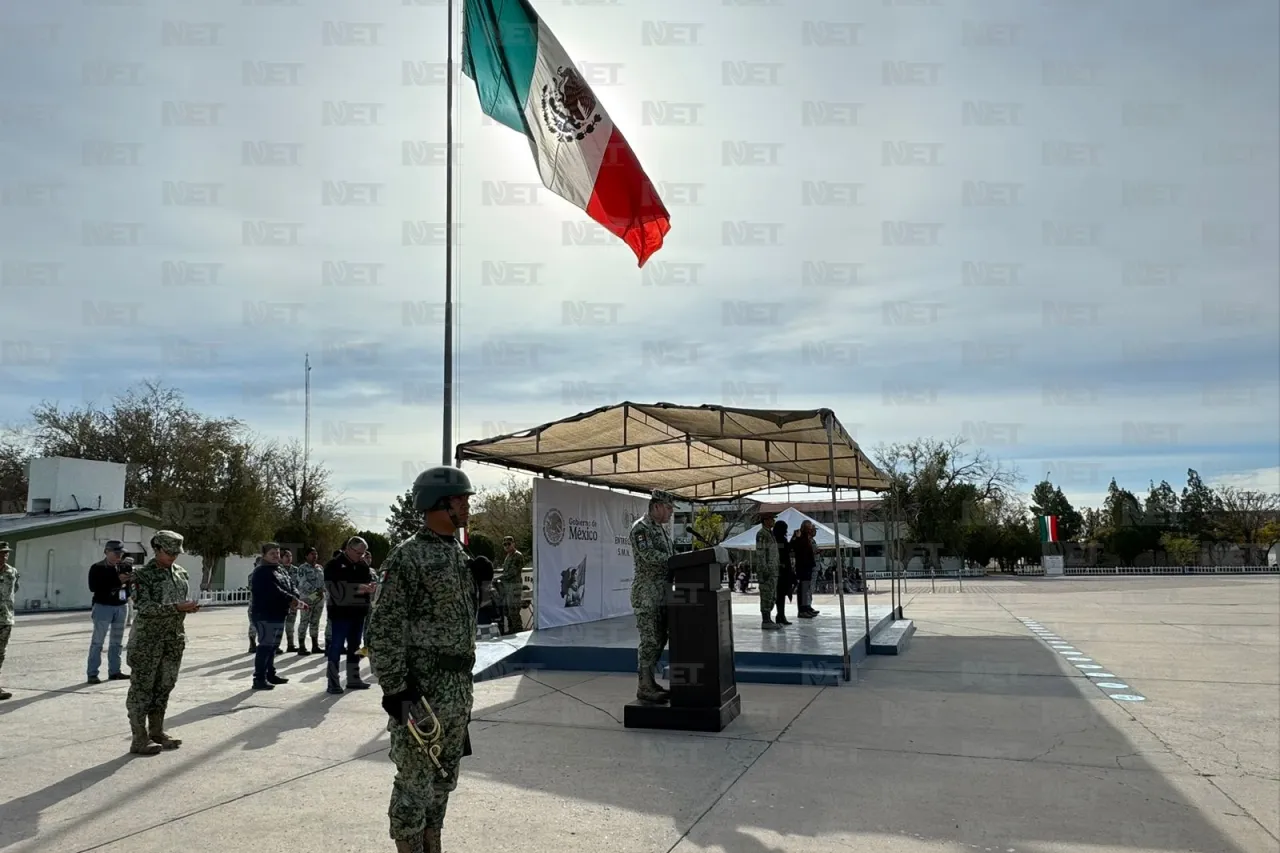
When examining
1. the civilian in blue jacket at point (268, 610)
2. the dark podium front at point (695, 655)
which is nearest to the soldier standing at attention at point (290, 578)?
the civilian in blue jacket at point (268, 610)

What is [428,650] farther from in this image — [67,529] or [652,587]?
[67,529]

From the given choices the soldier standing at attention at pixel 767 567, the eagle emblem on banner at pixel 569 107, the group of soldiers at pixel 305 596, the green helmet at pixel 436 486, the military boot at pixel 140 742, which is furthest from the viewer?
the soldier standing at attention at pixel 767 567

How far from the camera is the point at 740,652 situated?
1046cm

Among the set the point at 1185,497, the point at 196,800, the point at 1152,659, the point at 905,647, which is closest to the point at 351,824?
the point at 196,800

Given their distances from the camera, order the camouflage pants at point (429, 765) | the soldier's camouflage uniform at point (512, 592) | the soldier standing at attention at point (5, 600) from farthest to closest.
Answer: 1. the soldier's camouflage uniform at point (512, 592)
2. the soldier standing at attention at point (5, 600)
3. the camouflage pants at point (429, 765)

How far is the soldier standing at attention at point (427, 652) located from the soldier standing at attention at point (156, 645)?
12.5ft

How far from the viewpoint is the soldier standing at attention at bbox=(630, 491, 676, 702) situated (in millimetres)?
7539

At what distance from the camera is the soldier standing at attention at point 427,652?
11.4 ft

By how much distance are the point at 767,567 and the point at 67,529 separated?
25079 millimetres

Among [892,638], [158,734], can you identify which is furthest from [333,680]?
[892,638]

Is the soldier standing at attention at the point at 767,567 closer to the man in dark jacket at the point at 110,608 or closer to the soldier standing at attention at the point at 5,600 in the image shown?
the man in dark jacket at the point at 110,608

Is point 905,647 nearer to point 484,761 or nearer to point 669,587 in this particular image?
point 669,587

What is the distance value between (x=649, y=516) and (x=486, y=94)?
662cm

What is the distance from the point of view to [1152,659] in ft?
38.8
